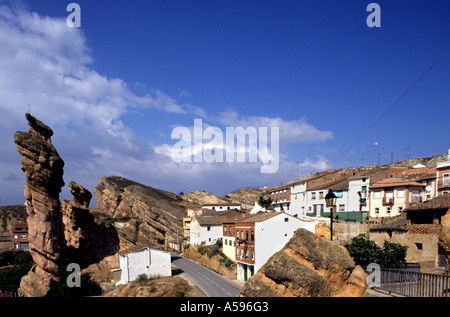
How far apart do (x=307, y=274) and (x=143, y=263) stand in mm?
39621

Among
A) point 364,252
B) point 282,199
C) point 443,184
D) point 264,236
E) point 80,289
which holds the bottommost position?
point 80,289

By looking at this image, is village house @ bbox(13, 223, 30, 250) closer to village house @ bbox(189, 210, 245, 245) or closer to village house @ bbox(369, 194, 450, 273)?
village house @ bbox(189, 210, 245, 245)

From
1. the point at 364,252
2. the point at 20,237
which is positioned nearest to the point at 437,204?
the point at 364,252

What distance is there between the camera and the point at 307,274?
9062mm

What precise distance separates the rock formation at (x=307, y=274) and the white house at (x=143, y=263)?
38.2 meters

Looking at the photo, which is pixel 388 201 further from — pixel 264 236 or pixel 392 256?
pixel 392 256

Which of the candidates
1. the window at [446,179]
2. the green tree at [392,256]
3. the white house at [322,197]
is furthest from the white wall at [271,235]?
the window at [446,179]

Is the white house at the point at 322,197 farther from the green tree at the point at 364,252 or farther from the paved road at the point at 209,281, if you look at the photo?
the green tree at the point at 364,252

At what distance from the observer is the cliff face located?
3137 inches

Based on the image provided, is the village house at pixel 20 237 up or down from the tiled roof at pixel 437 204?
down

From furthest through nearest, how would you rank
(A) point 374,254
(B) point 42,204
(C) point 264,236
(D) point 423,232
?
(B) point 42,204 → (C) point 264,236 → (D) point 423,232 → (A) point 374,254

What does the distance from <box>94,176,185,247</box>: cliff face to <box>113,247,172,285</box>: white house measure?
92.6ft

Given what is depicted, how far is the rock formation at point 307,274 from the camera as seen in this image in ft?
29.4
